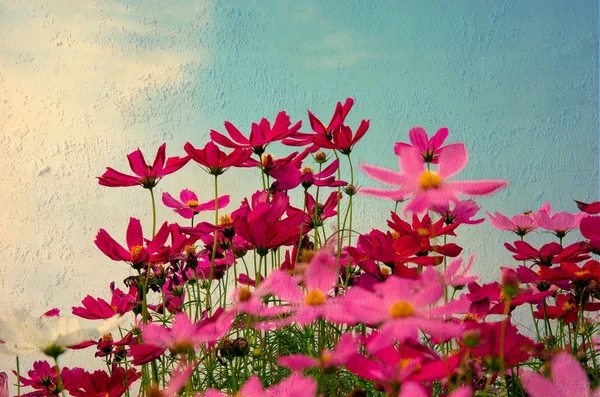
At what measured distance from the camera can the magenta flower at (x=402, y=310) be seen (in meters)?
0.23

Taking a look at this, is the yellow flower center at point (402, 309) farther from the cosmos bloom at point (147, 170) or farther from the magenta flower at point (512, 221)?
the magenta flower at point (512, 221)

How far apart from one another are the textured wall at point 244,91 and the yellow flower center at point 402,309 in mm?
1560

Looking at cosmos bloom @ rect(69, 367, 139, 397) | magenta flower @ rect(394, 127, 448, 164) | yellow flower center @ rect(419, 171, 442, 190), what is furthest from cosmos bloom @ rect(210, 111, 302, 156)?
yellow flower center @ rect(419, 171, 442, 190)

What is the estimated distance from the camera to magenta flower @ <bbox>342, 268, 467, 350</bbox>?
23 cm

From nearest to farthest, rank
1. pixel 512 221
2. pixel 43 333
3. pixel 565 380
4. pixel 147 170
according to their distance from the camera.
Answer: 1. pixel 565 380
2. pixel 43 333
3. pixel 147 170
4. pixel 512 221

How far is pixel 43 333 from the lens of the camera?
362 mm

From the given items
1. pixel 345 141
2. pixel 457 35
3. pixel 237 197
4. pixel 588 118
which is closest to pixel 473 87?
pixel 457 35

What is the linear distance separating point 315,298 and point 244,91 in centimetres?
169

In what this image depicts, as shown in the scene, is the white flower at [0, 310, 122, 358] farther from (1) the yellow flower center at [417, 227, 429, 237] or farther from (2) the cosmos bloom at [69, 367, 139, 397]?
(1) the yellow flower center at [417, 227, 429, 237]

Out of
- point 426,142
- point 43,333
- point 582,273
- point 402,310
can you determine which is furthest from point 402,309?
point 426,142

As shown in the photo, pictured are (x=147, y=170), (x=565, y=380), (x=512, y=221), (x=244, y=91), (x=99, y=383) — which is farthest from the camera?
(x=244, y=91)

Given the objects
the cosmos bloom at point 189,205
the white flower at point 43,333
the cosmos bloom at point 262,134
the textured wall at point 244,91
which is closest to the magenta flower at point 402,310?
the white flower at point 43,333

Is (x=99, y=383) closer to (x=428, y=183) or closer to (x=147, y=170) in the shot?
(x=147, y=170)

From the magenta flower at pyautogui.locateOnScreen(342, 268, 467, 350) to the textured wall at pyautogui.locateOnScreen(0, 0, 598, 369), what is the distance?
1.56 meters
